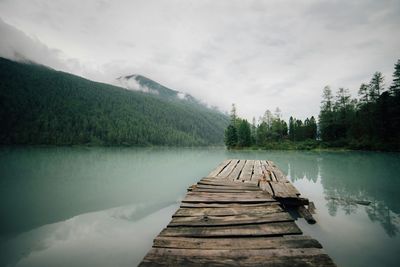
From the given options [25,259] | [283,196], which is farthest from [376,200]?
[25,259]

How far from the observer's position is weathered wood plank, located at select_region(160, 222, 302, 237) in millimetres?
2988

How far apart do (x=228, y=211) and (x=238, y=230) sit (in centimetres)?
93

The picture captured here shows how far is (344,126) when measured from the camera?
176 ft

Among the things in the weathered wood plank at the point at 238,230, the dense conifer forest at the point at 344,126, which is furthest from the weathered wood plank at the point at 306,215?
the dense conifer forest at the point at 344,126

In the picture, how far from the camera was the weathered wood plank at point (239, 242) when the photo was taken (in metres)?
2.63

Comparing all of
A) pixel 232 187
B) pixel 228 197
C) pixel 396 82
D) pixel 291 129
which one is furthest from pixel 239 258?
pixel 291 129

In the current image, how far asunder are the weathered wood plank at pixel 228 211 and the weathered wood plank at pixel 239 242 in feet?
3.40

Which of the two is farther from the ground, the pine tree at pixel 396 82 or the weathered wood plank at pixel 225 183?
the pine tree at pixel 396 82

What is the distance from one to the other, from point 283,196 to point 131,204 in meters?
6.30

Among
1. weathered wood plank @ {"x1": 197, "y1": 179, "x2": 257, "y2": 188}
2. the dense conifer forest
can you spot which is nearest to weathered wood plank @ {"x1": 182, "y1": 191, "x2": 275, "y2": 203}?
weathered wood plank @ {"x1": 197, "y1": 179, "x2": 257, "y2": 188}

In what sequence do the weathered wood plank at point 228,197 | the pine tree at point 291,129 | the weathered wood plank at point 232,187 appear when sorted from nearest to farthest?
the weathered wood plank at point 228,197
the weathered wood plank at point 232,187
the pine tree at point 291,129

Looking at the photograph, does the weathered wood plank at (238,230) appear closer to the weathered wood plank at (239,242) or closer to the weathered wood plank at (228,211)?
the weathered wood plank at (239,242)

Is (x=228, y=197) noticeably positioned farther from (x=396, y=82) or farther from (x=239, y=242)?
A: (x=396, y=82)

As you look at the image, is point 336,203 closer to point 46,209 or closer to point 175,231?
point 175,231
